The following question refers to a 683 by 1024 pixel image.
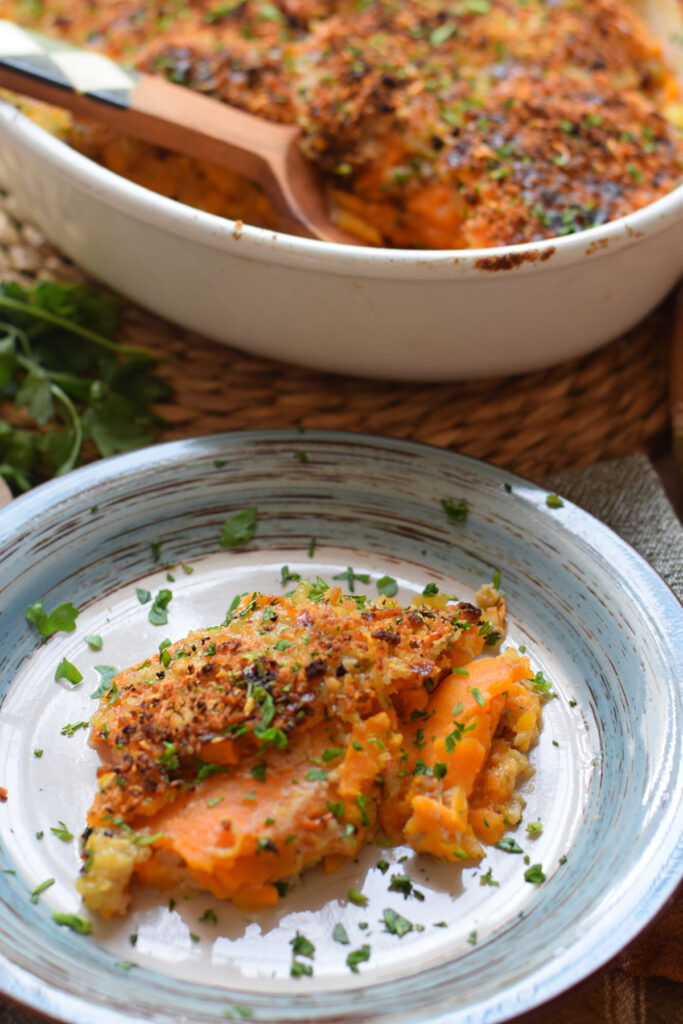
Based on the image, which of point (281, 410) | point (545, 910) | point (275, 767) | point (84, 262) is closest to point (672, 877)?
point (545, 910)

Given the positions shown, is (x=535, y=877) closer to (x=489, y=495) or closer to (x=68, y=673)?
(x=489, y=495)

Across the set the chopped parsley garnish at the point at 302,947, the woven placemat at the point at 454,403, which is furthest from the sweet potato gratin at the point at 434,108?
the chopped parsley garnish at the point at 302,947

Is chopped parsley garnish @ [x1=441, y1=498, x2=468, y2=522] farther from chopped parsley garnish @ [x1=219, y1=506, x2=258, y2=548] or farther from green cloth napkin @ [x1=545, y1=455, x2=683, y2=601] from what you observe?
chopped parsley garnish @ [x1=219, y1=506, x2=258, y2=548]

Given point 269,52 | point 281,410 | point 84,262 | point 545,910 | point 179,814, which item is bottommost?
point 545,910

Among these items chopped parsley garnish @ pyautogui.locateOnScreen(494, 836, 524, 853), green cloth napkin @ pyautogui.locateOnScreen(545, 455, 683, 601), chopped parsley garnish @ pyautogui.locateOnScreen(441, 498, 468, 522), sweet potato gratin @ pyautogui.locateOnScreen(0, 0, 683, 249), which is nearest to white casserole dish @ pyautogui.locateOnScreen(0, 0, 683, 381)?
sweet potato gratin @ pyautogui.locateOnScreen(0, 0, 683, 249)

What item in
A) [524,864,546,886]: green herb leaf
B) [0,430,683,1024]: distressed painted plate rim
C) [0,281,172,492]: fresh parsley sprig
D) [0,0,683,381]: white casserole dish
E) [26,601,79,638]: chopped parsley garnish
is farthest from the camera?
[0,281,172,492]: fresh parsley sprig

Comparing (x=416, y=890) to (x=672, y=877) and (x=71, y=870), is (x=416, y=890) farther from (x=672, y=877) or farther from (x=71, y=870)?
(x=71, y=870)

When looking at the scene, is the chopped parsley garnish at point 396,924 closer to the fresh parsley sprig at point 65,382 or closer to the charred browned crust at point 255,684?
the charred browned crust at point 255,684
